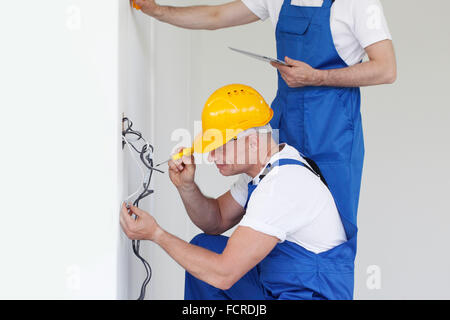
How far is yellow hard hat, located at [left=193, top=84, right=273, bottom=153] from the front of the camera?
→ 1.82 m

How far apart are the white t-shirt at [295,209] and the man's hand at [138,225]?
254 mm

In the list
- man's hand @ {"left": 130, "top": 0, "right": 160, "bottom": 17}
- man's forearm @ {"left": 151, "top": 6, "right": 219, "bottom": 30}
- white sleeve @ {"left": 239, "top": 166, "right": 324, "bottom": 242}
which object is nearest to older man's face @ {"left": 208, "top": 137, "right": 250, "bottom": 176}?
white sleeve @ {"left": 239, "top": 166, "right": 324, "bottom": 242}

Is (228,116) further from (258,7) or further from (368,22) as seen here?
(258,7)

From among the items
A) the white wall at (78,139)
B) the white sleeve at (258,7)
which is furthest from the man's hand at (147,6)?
the white sleeve at (258,7)

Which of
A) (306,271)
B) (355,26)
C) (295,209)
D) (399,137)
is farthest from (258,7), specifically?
(399,137)

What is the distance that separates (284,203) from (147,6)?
2.89ft

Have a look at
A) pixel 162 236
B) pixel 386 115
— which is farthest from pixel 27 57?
pixel 386 115

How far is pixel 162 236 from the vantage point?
1714mm

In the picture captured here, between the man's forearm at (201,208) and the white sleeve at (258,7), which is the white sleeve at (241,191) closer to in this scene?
the man's forearm at (201,208)

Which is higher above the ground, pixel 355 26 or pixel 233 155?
pixel 355 26

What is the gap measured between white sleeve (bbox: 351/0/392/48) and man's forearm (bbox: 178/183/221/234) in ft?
2.53

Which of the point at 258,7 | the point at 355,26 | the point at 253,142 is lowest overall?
the point at 253,142

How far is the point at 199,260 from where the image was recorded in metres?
1.71

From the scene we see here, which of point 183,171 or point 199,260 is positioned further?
point 183,171
